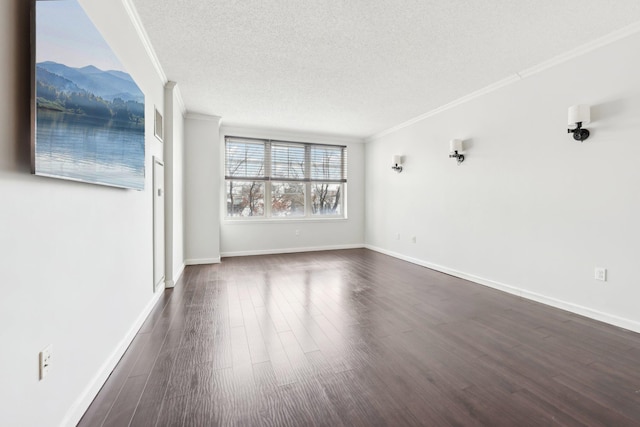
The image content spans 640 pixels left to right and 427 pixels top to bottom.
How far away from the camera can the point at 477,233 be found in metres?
3.77

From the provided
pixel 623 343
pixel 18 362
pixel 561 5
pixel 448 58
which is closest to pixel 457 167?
pixel 448 58

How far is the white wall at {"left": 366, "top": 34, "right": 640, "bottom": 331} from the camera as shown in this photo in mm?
2422

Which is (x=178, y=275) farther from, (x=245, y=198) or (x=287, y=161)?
(x=287, y=161)

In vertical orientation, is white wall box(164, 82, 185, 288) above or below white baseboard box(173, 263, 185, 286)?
above

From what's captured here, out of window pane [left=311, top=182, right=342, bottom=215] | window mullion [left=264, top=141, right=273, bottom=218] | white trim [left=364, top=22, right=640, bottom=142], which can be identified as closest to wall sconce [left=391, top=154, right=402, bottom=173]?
white trim [left=364, top=22, right=640, bottom=142]

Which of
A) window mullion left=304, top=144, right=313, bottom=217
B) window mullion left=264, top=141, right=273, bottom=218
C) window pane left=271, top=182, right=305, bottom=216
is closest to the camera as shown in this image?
window mullion left=264, top=141, right=273, bottom=218

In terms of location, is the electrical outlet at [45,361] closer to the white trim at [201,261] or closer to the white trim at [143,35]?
the white trim at [143,35]

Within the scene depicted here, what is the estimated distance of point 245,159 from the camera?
Result: 5652mm

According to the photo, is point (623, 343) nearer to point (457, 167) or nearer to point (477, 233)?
point (477, 233)

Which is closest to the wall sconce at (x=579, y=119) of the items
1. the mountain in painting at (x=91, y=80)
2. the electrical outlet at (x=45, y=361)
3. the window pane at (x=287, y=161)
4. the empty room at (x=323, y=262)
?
the empty room at (x=323, y=262)

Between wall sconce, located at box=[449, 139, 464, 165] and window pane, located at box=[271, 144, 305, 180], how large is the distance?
308cm

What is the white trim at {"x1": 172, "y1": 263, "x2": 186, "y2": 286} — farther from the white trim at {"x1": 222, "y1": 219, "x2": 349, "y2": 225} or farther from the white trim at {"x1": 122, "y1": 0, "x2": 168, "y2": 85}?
the white trim at {"x1": 122, "y1": 0, "x2": 168, "y2": 85}

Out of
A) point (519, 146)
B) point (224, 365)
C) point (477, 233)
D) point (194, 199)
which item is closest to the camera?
point (224, 365)

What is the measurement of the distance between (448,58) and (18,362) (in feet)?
12.1
